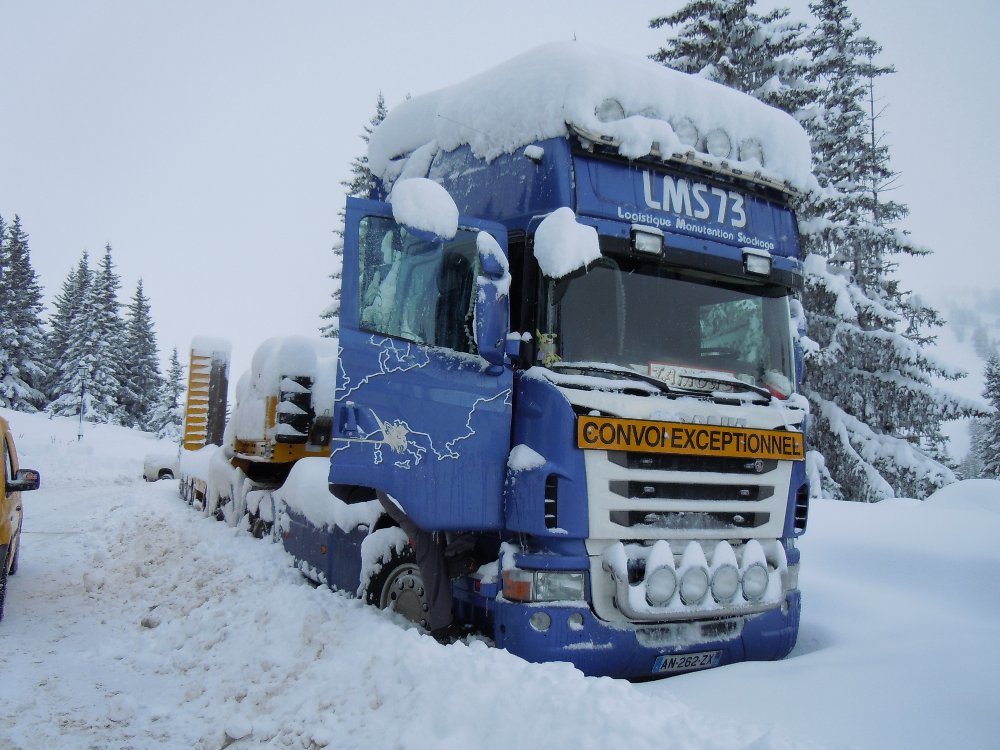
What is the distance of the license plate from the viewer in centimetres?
465

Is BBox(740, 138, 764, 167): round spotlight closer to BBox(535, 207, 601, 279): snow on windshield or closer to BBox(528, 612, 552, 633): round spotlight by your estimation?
BBox(535, 207, 601, 279): snow on windshield

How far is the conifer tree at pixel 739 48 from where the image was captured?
63.6ft

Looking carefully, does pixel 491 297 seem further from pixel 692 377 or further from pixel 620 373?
pixel 692 377

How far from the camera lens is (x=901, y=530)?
823cm

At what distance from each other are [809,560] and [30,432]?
133 feet

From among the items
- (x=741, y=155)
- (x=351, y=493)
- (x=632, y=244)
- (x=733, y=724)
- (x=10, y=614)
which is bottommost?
(x=10, y=614)

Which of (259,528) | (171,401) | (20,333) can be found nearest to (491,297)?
(259,528)

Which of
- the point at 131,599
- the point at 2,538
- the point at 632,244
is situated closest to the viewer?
the point at 632,244

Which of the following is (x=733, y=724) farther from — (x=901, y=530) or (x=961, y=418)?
(x=961, y=418)

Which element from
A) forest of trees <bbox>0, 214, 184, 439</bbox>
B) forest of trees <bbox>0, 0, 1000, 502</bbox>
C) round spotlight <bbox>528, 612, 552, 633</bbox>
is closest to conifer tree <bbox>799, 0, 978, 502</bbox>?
forest of trees <bbox>0, 0, 1000, 502</bbox>

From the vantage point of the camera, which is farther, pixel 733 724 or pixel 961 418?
pixel 961 418

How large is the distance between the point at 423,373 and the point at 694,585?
211cm

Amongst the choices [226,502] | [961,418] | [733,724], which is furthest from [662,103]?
[961,418]

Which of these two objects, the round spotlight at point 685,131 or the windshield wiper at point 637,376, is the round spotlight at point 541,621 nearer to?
the windshield wiper at point 637,376
